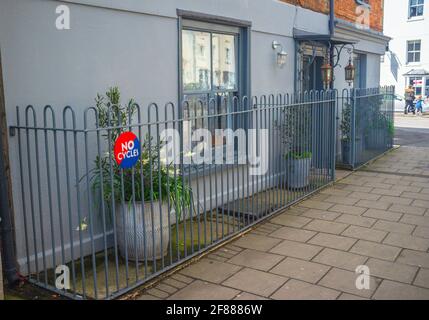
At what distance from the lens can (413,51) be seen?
26.5 m

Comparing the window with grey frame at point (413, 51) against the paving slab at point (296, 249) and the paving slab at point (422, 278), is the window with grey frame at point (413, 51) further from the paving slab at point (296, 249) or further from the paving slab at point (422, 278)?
the paving slab at point (422, 278)

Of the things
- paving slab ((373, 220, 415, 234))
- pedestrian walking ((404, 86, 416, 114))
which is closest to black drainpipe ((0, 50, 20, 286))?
paving slab ((373, 220, 415, 234))

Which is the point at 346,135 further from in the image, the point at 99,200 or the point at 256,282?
the point at 99,200

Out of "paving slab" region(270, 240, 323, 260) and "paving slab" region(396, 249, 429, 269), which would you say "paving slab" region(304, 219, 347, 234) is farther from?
"paving slab" region(396, 249, 429, 269)

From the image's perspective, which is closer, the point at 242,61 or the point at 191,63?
the point at 191,63

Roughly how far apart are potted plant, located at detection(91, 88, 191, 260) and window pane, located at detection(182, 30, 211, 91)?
160 centimetres

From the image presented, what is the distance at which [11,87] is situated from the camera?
385 cm

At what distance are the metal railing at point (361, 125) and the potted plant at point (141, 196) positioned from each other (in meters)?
5.31

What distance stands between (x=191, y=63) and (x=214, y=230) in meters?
2.16

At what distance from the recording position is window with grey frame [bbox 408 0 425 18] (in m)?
26.0

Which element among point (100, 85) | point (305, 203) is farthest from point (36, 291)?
point (305, 203)

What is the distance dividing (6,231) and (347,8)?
933 cm

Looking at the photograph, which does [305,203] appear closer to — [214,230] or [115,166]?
[214,230]

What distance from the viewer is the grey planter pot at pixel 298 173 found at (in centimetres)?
721
